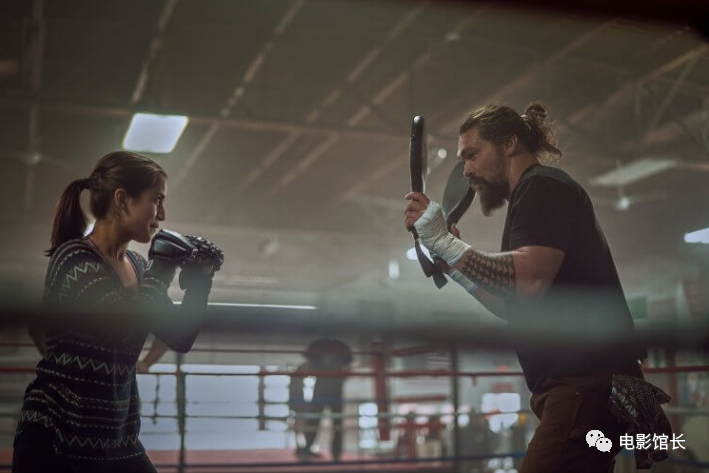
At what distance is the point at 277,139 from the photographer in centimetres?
952

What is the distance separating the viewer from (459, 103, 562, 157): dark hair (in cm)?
171

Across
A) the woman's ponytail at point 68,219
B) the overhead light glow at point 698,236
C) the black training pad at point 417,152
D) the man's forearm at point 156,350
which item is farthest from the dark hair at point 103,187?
the overhead light glow at point 698,236

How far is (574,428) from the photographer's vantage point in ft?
4.83

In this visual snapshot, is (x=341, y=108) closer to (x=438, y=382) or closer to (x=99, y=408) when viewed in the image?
(x=99, y=408)

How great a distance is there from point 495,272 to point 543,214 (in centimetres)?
15

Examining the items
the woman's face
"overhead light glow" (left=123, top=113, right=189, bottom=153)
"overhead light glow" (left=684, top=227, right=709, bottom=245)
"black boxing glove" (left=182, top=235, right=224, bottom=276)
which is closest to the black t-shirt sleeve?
"black boxing glove" (left=182, top=235, right=224, bottom=276)

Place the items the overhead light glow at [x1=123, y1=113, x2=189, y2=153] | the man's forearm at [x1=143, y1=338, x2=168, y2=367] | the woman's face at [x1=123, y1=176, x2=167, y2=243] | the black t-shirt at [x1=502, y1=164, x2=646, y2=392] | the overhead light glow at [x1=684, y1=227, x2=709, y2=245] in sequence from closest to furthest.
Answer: the black t-shirt at [x1=502, y1=164, x2=646, y2=392] < the woman's face at [x1=123, y1=176, x2=167, y2=243] < the man's forearm at [x1=143, y1=338, x2=168, y2=367] < the overhead light glow at [x1=123, y1=113, x2=189, y2=153] < the overhead light glow at [x1=684, y1=227, x2=709, y2=245]

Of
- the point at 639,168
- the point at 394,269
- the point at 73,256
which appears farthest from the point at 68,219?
the point at 394,269

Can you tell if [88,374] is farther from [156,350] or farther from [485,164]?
[485,164]

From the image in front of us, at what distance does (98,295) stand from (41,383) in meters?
0.22

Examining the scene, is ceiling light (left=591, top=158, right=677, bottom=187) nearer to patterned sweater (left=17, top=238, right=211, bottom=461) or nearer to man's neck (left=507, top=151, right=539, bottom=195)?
man's neck (left=507, top=151, right=539, bottom=195)

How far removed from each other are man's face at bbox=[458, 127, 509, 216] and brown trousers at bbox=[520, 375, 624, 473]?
0.46 m

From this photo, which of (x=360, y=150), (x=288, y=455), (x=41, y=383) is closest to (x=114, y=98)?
(x=360, y=150)

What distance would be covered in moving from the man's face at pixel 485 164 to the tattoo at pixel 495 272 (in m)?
0.25
